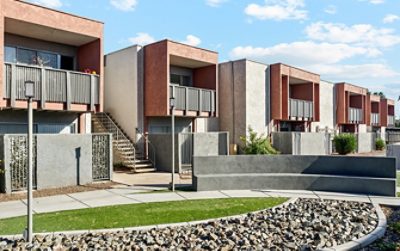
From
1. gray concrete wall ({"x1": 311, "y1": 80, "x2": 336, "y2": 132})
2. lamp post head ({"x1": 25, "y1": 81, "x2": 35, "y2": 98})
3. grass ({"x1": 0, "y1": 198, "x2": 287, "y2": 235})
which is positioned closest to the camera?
lamp post head ({"x1": 25, "y1": 81, "x2": 35, "y2": 98})

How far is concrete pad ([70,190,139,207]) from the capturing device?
391 inches

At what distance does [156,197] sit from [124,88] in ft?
35.5

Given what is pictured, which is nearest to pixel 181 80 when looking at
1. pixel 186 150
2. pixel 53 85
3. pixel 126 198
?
pixel 186 150

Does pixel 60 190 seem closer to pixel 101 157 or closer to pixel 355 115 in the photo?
pixel 101 157

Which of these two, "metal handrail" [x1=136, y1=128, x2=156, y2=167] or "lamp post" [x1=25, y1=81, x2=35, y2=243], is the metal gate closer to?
"metal handrail" [x1=136, y1=128, x2=156, y2=167]

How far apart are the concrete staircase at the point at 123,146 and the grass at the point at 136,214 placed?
8043 millimetres

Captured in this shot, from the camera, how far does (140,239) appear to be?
6457mm

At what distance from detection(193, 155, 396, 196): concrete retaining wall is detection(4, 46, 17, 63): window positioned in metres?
9.42

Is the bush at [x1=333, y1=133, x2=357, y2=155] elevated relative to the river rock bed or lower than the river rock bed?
elevated

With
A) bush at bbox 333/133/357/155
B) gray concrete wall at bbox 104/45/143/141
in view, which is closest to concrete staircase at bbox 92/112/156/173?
gray concrete wall at bbox 104/45/143/141

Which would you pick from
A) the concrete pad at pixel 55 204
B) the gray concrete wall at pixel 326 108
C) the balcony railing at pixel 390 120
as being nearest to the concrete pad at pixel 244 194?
the concrete pad at pixel 55 204

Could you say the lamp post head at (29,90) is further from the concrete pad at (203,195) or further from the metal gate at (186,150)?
the metal gate at (186,150)

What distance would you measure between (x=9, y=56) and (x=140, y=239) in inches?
481

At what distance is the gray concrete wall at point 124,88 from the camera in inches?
765
